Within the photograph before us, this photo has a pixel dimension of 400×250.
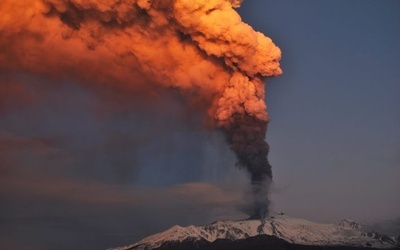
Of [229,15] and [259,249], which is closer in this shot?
[229,15]

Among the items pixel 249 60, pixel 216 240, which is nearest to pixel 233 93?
pixel 249 60

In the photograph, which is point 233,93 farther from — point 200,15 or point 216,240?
point 216,240

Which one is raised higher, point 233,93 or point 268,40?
point 268,40

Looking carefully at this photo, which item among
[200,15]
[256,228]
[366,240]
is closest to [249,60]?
[200,15]

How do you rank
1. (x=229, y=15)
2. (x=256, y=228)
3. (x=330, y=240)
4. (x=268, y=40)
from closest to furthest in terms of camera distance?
(x=229, y=15), (x=268, y=40), (x=256, y=228), (x=330, y=240)

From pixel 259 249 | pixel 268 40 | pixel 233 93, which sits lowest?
pixel 259 249

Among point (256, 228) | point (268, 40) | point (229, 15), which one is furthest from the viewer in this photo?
point (256, 228)

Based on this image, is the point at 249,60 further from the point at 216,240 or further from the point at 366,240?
the point at 366,240
